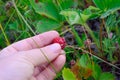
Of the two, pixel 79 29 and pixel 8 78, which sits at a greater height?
pixel 8 78

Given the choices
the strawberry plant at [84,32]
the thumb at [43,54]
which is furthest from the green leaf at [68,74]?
the thumb at [43,54]

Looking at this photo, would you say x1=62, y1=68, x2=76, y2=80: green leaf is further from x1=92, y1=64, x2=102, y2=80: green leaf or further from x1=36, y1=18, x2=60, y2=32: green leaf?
x1=36, y1=18, x2=60, y2=32: green leaf

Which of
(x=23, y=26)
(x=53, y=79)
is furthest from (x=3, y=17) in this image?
(x=53, y=79)

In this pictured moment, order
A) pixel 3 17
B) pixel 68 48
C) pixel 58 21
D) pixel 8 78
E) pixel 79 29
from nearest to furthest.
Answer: pixel 8 78, pixel 58 21, pixel 68 48, pixel 79 29, pixel 3 17

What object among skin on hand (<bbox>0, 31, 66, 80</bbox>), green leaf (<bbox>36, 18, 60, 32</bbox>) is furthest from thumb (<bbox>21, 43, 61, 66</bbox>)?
green leaf (<bbox>36, 18, 60, 32</bbox>)

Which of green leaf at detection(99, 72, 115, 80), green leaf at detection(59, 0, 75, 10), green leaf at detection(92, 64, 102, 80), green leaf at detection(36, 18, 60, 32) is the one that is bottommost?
green leaf at detection(99, 72, 115, 80)

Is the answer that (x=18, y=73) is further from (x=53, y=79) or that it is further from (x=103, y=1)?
(x=103, y=1)
